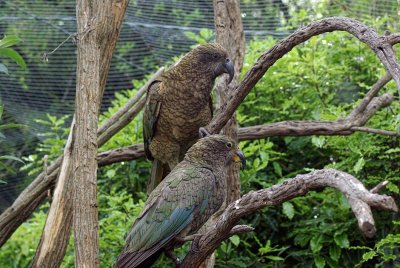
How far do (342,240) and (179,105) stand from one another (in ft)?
4.16

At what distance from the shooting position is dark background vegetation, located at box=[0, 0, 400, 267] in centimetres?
463

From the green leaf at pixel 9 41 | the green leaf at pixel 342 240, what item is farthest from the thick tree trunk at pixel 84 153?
the green leaf at pixel 342 240

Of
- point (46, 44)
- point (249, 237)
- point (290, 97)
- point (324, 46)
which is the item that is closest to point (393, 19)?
point (324, 46)

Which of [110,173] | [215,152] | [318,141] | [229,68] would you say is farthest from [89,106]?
[318,141]

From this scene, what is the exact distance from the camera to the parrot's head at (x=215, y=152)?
3482 millimetres

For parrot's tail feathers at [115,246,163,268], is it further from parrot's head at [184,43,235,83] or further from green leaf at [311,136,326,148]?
green leaf at [311,136,326,148]

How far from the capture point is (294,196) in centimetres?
265

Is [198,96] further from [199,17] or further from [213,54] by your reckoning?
[199,17]

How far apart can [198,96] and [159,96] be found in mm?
225

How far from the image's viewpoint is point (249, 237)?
489cm

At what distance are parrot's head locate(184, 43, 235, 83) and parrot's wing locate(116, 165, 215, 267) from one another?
32.3 inches

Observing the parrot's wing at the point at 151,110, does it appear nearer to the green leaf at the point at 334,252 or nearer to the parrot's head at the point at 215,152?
the parrot's head at the point at 215,152

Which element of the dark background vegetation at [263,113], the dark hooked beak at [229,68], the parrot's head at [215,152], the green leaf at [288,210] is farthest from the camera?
the dark background vegetation at [263,113]

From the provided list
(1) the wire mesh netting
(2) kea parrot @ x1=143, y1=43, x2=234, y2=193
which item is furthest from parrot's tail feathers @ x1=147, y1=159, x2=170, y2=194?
(1) the wire mesh netting
